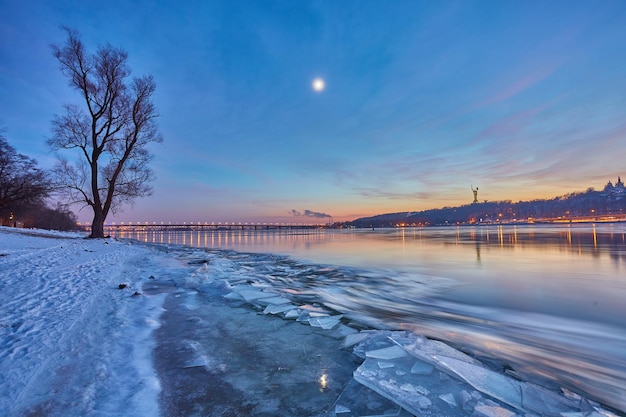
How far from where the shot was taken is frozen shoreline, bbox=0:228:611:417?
7.50 feet

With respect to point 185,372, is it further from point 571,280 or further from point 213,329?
point 571,280

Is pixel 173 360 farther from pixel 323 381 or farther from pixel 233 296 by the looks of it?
pixel 233 296

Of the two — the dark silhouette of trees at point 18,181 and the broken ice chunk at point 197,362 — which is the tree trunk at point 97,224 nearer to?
the dark silhouette of trees at point 18,181

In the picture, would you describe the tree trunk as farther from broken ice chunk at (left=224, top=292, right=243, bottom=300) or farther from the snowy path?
broken ice chunk at (left=224, top=292, right=243, bottom=300)

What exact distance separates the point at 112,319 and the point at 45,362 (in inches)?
57.3

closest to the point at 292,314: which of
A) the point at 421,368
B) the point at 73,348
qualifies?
the point at 421,368

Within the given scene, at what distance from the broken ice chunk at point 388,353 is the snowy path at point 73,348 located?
6.77ft

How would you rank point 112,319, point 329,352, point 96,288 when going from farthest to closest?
1. point 96,288
2. point 112,319
3. point 329,352

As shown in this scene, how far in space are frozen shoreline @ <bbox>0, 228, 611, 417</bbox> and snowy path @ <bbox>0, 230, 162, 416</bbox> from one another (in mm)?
11

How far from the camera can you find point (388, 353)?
10.7 feet

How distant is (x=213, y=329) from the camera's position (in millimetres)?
4070

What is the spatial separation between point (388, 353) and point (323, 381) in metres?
0.93

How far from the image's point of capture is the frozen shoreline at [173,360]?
7.50 ft

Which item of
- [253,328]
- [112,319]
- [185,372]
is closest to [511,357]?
[253,328]
